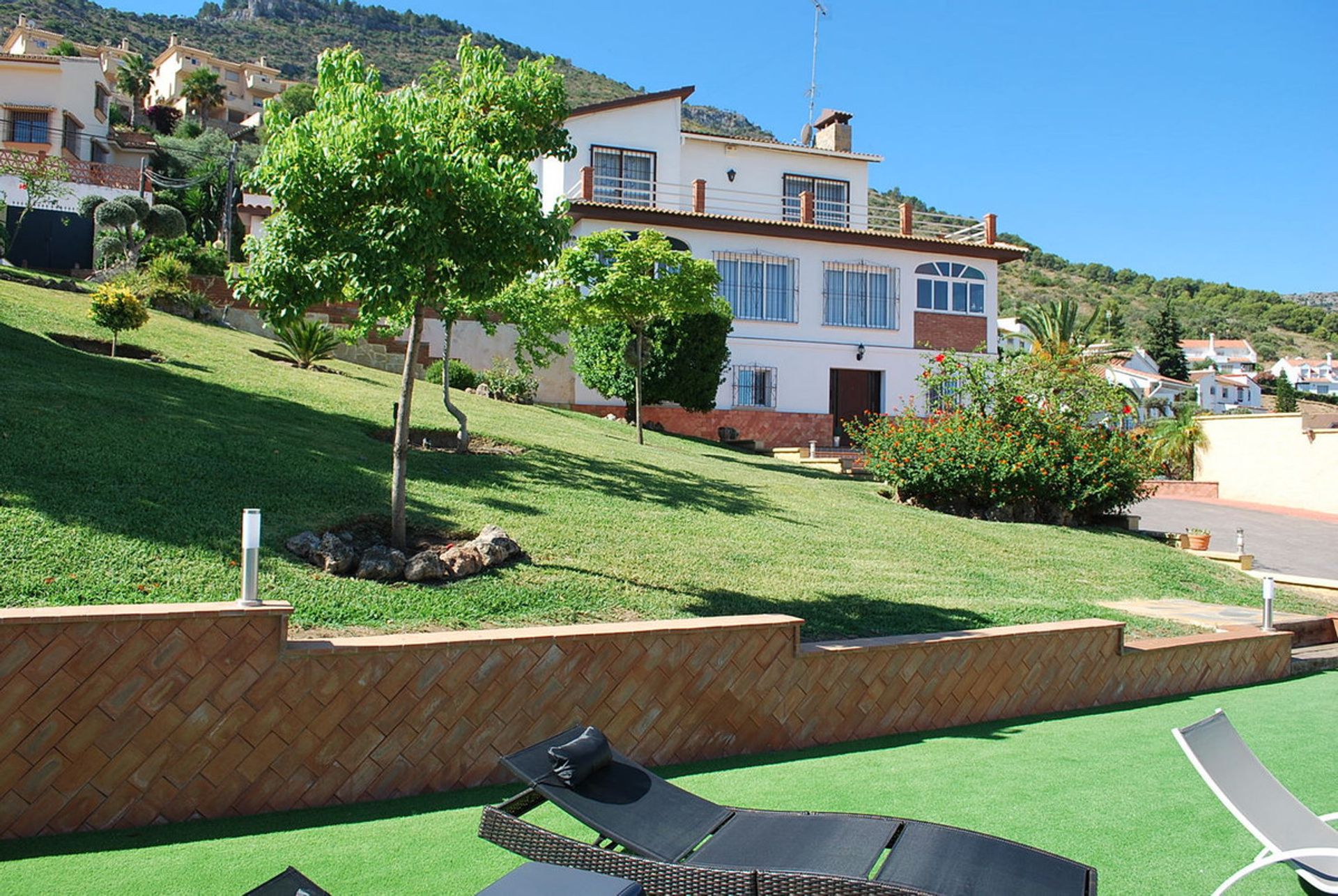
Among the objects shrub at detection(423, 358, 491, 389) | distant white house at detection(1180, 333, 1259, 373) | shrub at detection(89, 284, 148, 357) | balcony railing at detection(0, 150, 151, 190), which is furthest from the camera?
distant white house at detection(1180, 333, 1259, 373)

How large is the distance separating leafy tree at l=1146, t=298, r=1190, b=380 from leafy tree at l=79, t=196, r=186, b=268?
2427 inches

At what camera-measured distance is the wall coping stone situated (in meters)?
4.34

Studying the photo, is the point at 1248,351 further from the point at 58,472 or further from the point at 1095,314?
the point at 58,472

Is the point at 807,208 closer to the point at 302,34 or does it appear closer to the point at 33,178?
the point at 33,178

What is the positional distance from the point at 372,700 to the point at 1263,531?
20507 millimetres

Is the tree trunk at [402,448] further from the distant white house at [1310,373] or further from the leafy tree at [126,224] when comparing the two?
the distant white house at [1310,373]

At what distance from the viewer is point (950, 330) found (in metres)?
28.7

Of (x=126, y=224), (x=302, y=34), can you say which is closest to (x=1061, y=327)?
(x=126, y=224)

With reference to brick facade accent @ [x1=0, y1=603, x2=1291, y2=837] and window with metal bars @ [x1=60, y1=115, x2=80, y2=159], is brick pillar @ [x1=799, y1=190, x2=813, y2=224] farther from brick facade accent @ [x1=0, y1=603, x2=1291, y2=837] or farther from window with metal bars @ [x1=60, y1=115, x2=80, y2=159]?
window with metal bars @ [x1=60, y1=115, x2=80, y2=159]

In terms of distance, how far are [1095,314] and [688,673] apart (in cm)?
4004

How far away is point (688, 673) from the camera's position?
234 inches

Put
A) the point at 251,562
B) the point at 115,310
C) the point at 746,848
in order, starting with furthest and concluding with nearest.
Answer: the point at 115,310 < the point at 251,562 < the point at 746,848

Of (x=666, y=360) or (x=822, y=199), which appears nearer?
(x=666, y=360)

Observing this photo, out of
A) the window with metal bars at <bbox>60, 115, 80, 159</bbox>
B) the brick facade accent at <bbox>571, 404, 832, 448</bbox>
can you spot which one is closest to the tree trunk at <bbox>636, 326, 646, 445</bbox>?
the brick facade accent at <bbox>571, 404, 832, 448</bbox>
